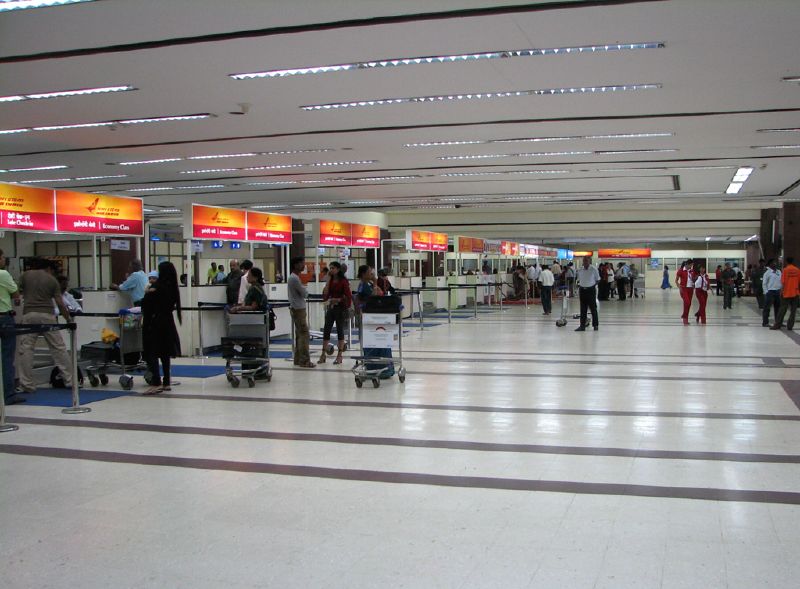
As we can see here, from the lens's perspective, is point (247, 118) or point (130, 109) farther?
point (247, 118)

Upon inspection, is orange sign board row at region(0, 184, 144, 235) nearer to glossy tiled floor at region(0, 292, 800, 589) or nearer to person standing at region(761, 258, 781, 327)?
glossy tiled floor at region(0, 292, 800, 589)

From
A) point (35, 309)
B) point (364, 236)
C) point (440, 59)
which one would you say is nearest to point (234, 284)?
point (35, 309)

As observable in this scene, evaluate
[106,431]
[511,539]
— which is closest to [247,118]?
[106,431]

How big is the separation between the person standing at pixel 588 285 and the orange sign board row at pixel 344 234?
5300 millimetres

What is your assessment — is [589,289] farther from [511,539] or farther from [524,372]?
[511,539]

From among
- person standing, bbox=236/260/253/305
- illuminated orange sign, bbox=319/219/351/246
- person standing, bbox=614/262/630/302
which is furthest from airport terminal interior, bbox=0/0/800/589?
person standing, bbox=614/262/630/302

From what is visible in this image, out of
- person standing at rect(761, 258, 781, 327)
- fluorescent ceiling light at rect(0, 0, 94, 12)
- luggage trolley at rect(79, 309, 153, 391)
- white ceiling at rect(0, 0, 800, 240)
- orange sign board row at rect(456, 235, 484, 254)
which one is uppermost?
white ceiling at rect(0, 0, 800, 240)

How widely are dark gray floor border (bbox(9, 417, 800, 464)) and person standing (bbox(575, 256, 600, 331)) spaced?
989 centimetres

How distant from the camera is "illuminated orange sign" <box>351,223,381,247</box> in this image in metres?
17.7

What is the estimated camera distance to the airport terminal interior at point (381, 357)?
371cm

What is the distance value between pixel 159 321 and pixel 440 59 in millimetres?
4261

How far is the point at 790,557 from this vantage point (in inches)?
135

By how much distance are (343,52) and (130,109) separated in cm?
356

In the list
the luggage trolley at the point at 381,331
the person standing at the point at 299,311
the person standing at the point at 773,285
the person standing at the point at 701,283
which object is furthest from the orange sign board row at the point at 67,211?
the person standing at the point at 773,285
